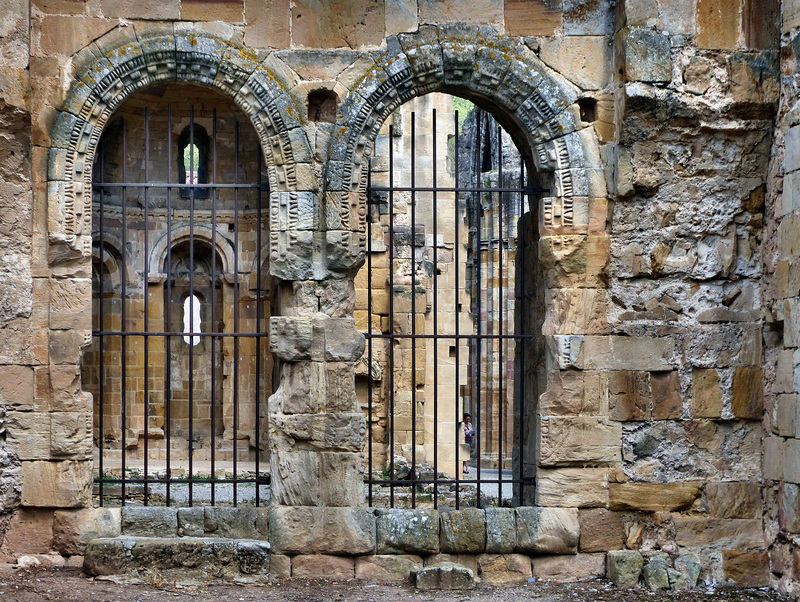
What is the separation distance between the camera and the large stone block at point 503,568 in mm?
7461

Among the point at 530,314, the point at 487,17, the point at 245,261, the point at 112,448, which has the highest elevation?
the point at 487,17

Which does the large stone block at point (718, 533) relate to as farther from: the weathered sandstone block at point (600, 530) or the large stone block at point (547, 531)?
the large stone block at point (547, 531)

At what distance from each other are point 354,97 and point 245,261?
26.3 feet

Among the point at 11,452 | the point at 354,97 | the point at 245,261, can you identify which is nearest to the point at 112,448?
the point at 245,261

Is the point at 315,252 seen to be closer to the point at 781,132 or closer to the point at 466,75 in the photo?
the point at 466,75

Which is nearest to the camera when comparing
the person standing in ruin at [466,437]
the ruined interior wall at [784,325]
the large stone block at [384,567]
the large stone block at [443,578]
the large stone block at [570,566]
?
the ruined interior wall at [784,325]

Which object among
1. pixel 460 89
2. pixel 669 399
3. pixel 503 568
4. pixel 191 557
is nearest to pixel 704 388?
pixel 669 399

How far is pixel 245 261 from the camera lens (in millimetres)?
15172

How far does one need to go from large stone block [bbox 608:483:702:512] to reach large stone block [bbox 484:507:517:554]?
2.47 feet

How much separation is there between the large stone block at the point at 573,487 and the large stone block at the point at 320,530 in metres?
1.30

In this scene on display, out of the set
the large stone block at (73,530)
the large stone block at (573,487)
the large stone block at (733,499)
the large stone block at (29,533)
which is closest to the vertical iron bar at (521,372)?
the large stone block at (573,487)

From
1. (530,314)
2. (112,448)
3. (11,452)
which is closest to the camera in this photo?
(11,452)

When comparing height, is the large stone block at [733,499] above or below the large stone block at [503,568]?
above

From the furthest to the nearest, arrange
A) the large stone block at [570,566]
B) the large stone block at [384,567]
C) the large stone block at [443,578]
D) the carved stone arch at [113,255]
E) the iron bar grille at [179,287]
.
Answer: the carved stone arch at [113,255] < the iron bar grille at [179,287] < the large stone block at [570,566] < the large stone block at [384,567] < the large stone block at [443,578]
